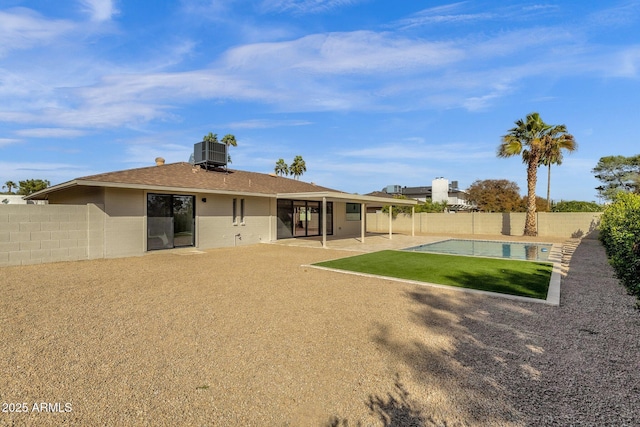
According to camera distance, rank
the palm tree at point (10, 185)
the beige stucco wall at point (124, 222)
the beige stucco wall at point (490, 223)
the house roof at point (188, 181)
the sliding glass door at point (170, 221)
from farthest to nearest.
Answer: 1. the palm tree at point (10, 185)
2. the beige stucco wall at point (490, 223)
3. the sliding glass door at point (170, 221)
4. the beige stucco wall at point (124, 222)
5. the house roof at point (188, 181)

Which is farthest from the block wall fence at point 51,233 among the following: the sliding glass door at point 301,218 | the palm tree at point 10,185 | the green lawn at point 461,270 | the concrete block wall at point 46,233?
the palm tree at point 10,185

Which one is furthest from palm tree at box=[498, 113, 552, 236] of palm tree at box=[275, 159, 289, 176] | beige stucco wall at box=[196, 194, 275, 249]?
palm tree at box=[275, 159, 289, 176]

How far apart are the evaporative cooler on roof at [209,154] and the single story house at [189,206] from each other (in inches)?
17.6

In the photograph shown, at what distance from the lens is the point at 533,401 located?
2.92 meters

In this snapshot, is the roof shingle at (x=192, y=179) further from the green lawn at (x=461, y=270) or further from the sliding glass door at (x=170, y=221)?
the green lawn at (x=461, y=270)

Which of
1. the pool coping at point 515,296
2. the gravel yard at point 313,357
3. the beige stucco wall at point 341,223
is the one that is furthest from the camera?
the beige stucco wall at point 341,223

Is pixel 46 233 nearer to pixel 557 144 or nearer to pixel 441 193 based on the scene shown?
pixel 557 144

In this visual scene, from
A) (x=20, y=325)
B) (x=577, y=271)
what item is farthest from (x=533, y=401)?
(x=577, y=271)

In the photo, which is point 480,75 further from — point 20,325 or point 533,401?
point 20,325

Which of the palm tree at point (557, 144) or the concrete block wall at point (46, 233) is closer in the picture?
the concrete block wall at point (46, 233)

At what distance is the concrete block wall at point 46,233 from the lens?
9500mm

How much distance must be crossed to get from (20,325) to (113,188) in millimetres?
7999

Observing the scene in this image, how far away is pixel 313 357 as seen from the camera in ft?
12.5

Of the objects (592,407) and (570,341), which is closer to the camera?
(592,407)
